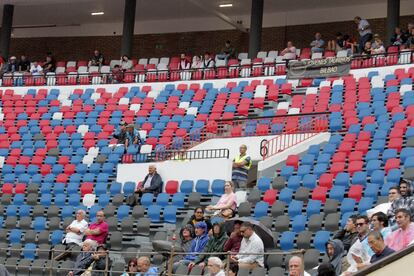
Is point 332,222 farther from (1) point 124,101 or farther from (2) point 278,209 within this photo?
(1) point 124,101

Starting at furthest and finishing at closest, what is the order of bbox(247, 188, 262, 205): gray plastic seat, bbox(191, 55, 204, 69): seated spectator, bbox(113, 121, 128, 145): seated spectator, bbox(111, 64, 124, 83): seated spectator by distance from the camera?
bbox(111, 64, 124, 83): seated spectator, bbox(191, 55, 204, 69): seated spectator, bbox(113, 121, 128, 145): seated spectator, bbox(247, 188, 262, 205): gray plastic seat

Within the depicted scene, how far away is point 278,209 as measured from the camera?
17641 mm

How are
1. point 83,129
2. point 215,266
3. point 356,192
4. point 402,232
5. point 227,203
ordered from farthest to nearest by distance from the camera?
point 83,129 < point 227,203 < point 356,192 < point 215,266 < point 402,232

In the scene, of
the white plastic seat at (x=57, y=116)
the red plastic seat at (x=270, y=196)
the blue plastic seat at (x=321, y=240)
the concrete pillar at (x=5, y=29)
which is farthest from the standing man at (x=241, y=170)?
the concrete pillar at (x=5, y=29)

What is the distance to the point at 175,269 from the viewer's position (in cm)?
1482

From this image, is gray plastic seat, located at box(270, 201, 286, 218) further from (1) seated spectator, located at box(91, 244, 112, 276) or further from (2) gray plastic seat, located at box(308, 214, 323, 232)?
(1) seated spectator, located at box(91, 244, 112, 276)

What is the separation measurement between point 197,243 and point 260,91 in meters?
10.6

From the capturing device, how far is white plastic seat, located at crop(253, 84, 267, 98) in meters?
25.0

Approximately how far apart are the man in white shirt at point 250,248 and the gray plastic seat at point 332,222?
8.77 ft

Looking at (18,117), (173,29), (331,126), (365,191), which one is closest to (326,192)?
(365,191)

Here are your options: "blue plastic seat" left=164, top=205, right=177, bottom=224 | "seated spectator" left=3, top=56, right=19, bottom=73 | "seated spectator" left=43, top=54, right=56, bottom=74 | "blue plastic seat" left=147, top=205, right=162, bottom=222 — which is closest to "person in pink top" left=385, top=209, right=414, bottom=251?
"blue plastic seat" left=164, top=205, right=177, bottom=224

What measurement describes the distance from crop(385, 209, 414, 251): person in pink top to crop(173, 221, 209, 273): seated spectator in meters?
3.99

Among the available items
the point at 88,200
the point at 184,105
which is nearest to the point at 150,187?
the point at 88,200

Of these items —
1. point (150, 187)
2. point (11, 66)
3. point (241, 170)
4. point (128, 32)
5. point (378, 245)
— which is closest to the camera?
point (378, 245)
